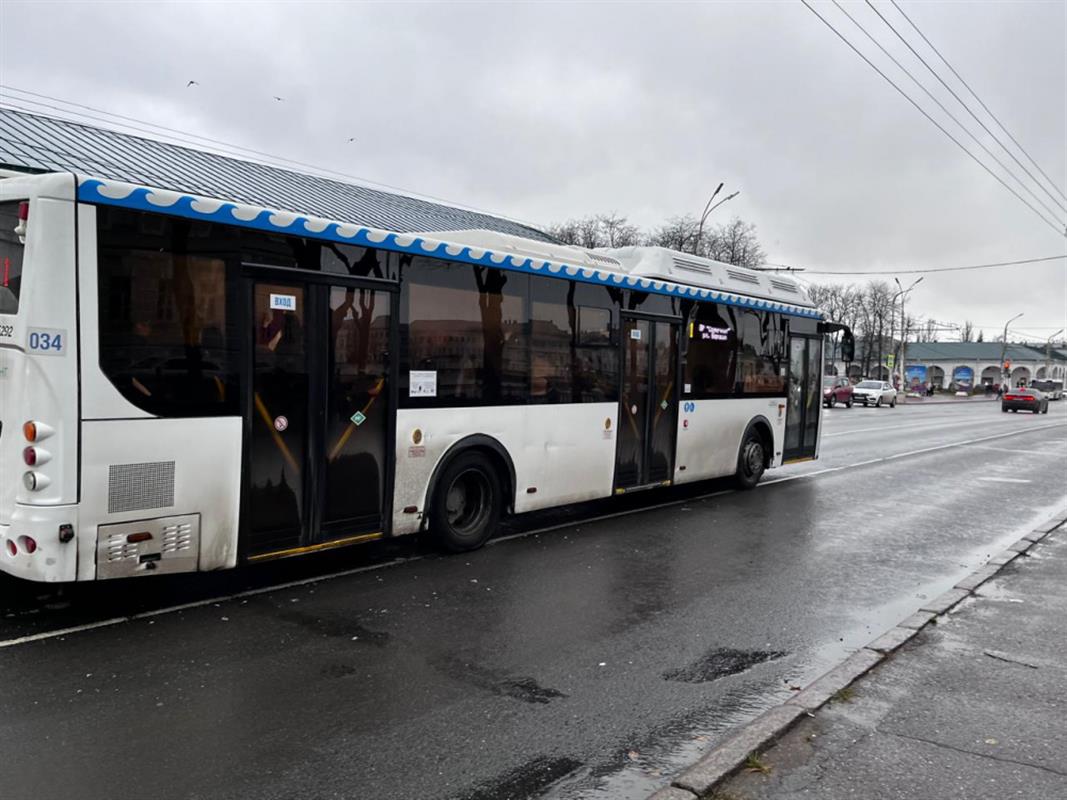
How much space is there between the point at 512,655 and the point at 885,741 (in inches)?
87.9

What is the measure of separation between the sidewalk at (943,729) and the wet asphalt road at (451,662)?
0.42m

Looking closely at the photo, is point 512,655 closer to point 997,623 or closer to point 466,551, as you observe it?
point 466,551

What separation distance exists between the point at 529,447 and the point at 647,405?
2.28 metres

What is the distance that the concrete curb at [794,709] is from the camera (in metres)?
3.50

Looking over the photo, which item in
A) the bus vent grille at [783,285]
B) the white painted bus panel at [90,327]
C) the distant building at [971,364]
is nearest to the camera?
the white painted bus panel at [90,327]

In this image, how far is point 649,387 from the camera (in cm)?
1005

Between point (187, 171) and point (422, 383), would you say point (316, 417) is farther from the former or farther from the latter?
point (187, 171)

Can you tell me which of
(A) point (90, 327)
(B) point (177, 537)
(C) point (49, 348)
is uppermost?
(A) point (90, 327)

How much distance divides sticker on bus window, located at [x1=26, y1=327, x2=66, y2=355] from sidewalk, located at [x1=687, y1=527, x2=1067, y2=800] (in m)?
4.52

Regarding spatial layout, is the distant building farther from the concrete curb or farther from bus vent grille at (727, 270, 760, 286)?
the concrete curb

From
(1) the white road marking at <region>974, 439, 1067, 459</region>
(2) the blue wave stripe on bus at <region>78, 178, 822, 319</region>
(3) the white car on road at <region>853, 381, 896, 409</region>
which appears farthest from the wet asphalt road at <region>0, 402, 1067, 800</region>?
(3) the white car on road at <region>853, 381, 896, 409</region>

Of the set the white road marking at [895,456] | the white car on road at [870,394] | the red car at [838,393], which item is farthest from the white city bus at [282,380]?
the white car on road at [870,394]

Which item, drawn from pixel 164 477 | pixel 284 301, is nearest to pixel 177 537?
pixel 164 477

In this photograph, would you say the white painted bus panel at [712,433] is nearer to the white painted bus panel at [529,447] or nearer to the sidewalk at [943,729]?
the white painted bus panel at [529,447]
